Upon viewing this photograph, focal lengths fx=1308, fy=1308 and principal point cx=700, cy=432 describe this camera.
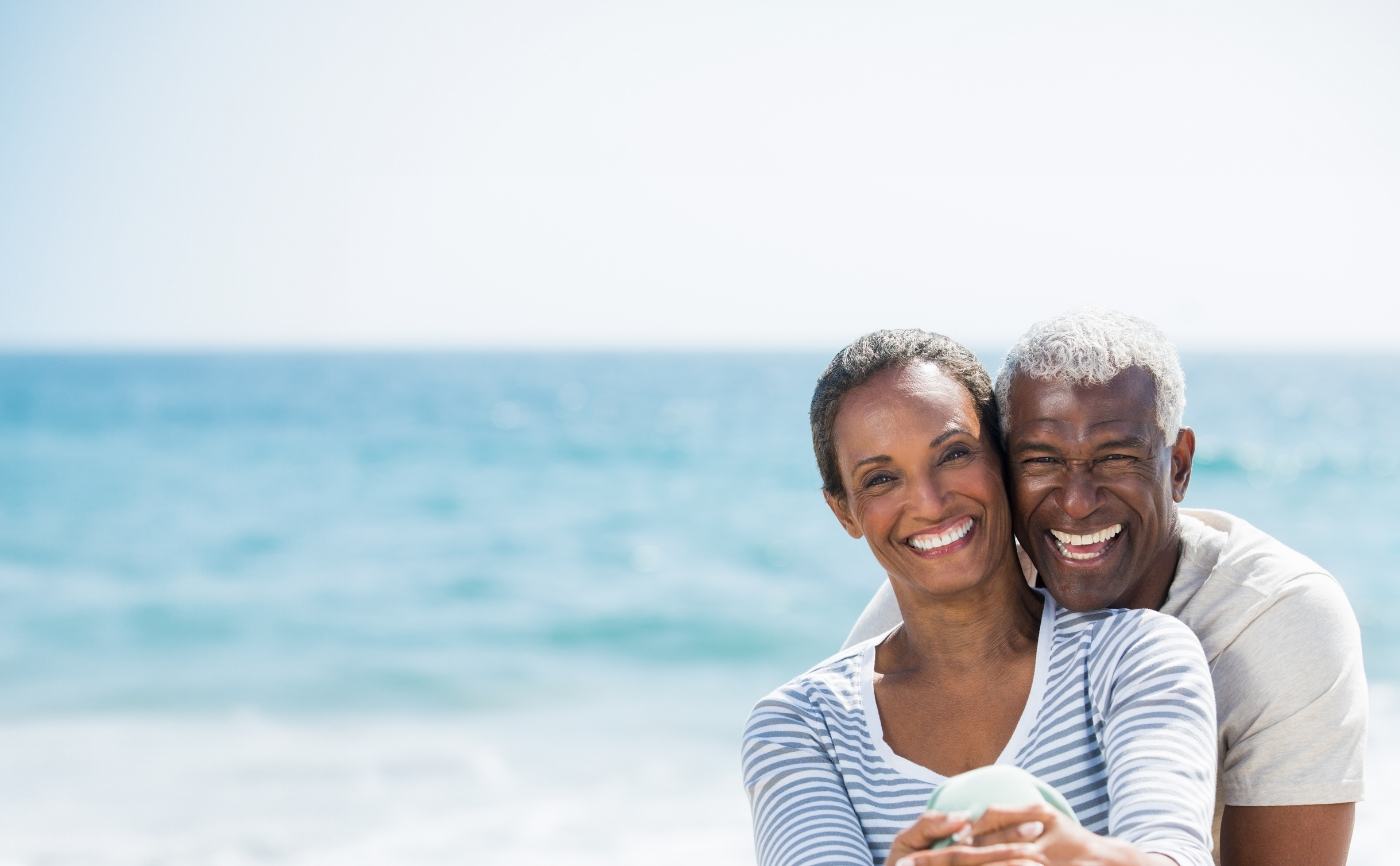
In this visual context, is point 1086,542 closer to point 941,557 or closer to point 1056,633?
point 1056,633

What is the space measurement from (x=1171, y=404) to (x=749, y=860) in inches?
195

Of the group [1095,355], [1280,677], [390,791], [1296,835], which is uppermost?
[1095,355]

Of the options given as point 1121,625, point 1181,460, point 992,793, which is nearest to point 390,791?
point 1181,460

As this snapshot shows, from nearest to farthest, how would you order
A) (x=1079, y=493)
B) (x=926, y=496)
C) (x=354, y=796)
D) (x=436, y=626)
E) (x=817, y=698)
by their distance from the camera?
(x=926, y=496) → (x=817, y=698) → (x=1079, y=493) → (x=354, y=796) → (x=436, y=626)

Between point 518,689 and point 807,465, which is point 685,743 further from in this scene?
point 807,465

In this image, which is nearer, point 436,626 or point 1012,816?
point 1012,816

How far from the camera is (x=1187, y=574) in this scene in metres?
3.04

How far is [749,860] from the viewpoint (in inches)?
285

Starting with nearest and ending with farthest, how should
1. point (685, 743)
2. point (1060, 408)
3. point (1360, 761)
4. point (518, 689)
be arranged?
point (1360, 761) < point (1060, 408) < point (685, 743) < point (518, 689)

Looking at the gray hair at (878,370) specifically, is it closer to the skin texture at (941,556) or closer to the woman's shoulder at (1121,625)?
the skin texture at (941,556)

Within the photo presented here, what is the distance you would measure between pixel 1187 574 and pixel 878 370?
3.06ft

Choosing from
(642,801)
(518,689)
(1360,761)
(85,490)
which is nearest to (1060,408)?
(1360,761)

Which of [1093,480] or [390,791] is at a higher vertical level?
[1093,480]

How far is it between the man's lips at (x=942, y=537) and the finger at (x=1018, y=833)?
803 mm
